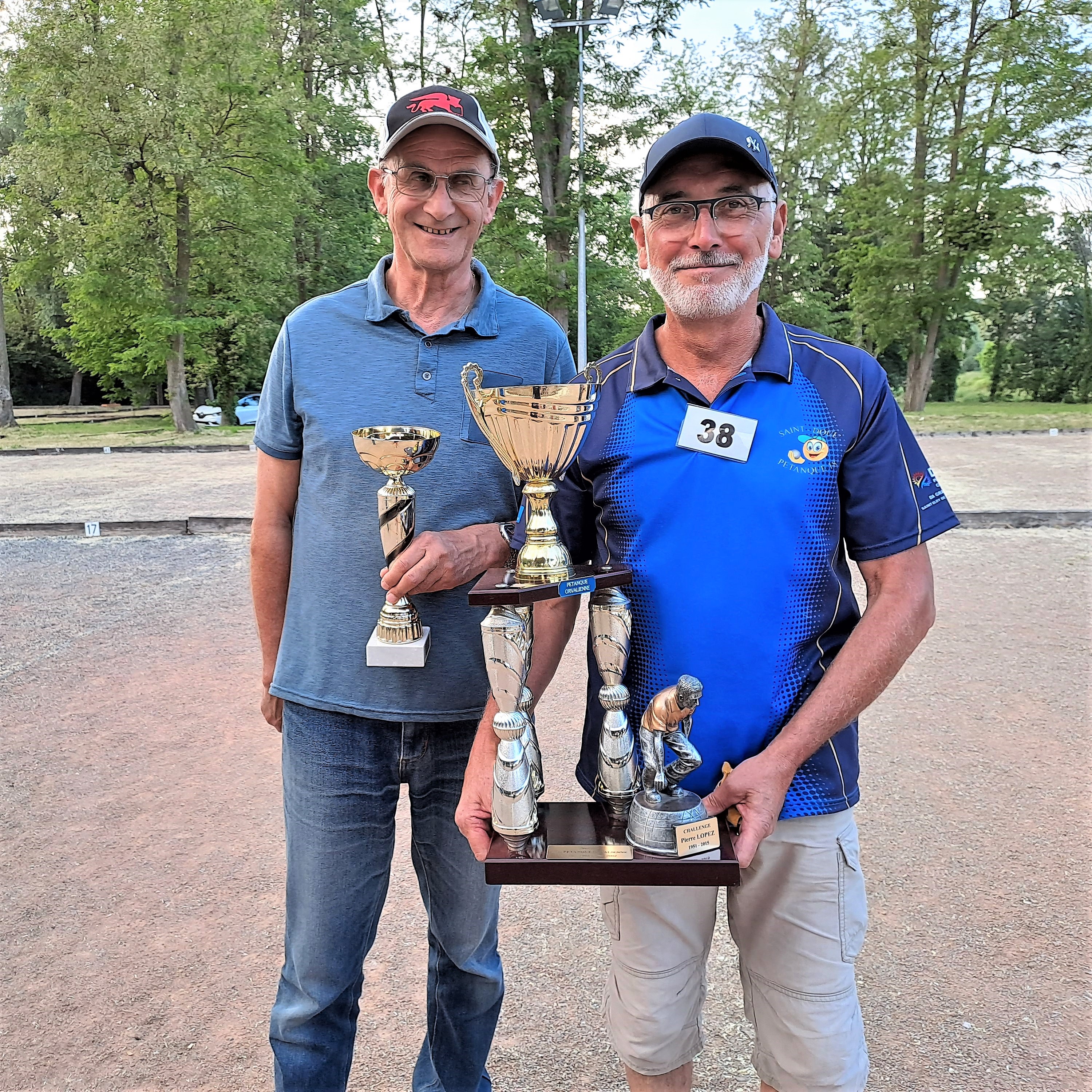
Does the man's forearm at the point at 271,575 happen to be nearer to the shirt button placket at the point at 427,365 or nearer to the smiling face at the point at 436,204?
the shirt button placket at the point at 427,365

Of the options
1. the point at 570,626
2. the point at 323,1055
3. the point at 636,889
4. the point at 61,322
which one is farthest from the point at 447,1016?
the point at 61,322

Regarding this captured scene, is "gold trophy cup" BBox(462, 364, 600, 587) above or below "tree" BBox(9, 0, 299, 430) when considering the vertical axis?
below

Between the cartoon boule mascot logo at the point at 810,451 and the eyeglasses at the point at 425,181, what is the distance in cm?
101

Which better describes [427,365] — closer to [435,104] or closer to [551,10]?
[435,104]

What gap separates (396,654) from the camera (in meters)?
2.09

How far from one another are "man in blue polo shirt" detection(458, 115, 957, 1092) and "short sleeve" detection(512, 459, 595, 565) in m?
0.02

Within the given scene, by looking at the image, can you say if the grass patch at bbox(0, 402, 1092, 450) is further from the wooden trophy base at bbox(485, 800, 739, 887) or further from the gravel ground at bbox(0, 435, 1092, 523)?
the wooden trophy base at bbox(485, 800, 739, 887)

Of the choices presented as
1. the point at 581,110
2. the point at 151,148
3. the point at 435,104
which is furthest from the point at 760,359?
the point at 151,148

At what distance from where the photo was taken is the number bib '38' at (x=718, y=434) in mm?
1981

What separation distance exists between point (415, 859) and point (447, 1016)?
0.41 metres

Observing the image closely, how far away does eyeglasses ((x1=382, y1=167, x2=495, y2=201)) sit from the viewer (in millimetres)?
2229

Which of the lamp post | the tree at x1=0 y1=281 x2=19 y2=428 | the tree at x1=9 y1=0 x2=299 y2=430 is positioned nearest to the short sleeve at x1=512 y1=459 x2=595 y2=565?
the lamp post

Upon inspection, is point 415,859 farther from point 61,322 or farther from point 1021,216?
point 61,322

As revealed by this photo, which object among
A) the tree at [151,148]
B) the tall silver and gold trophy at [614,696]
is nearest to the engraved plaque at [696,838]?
the tall silver and gold trophy at [614,696]
